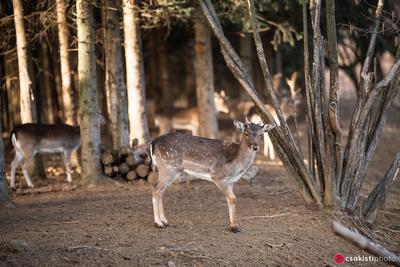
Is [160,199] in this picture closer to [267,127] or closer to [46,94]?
[267,127]

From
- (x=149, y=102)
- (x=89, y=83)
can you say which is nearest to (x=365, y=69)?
(x=89, y=83)

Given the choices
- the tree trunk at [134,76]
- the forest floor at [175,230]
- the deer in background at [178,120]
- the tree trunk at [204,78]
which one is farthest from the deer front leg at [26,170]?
the deer in background at [178,120]

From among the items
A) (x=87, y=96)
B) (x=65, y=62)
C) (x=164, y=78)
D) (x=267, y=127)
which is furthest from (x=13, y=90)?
(x=267, y=127)

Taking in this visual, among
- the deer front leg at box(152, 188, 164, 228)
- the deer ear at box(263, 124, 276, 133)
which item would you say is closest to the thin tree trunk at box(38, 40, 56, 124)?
the deer front leg at box(152, 188, 164, 228)

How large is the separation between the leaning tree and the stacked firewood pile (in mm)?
3704

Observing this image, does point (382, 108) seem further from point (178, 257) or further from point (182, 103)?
point (182, 103)

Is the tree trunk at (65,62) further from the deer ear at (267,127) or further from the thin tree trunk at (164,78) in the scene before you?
the thin tree trunk at (164,78)

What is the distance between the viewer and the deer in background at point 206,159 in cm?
883

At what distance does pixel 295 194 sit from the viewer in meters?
11.6

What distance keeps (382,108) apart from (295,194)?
2.65m

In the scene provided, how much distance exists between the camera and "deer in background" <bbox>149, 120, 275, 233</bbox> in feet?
29.0

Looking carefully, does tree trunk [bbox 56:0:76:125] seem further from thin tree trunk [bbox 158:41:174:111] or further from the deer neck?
thin tree trunk [bbox 158:41:174:111]

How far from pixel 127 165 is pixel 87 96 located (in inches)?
68.4

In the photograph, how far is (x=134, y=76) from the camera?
1316 cm
